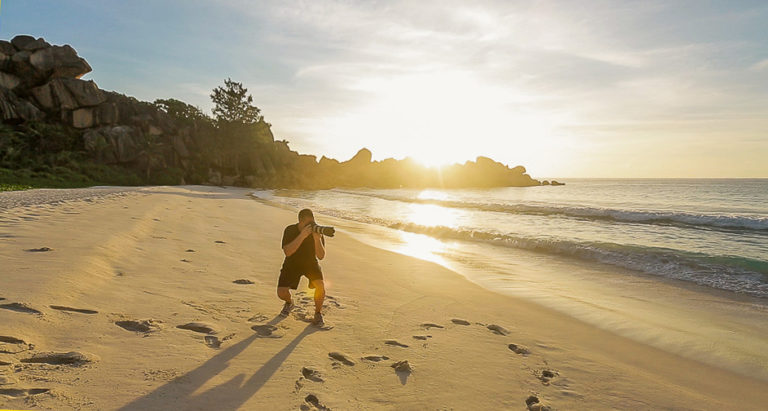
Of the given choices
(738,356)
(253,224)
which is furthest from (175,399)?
(253,224)

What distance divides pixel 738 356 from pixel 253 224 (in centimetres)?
1286

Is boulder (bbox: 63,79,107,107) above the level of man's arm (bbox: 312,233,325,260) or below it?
above

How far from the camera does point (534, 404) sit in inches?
118

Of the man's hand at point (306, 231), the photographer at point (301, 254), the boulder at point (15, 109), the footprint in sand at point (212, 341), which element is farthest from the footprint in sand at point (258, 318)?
the boulder at point (15, 109)

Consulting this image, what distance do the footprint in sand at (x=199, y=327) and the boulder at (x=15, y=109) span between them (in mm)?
57874

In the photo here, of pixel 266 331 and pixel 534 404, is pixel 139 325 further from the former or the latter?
pixel 534 404

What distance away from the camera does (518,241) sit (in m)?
13.6

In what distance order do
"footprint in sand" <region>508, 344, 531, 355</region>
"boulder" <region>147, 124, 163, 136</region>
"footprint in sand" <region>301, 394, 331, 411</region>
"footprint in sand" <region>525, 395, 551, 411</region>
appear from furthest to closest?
1. "boulder" <region>147, 124, 163, 136</region>
2. "footprint in sand" <region>508, 344, 531, 355</region>
3. "footprint in sand" <region>525, 395, 551, 411</region>
4. "footprint in sand" <region>301, 394, 331, 411</region>

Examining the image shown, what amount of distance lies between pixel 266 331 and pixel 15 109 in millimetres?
59256

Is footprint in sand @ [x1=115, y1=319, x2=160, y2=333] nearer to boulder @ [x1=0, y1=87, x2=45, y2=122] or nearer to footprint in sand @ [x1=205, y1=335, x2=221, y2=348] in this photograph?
footprint in sand @ [x1=205, y1=335, x2=221, y2=348]

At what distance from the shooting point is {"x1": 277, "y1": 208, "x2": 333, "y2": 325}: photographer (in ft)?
16.0

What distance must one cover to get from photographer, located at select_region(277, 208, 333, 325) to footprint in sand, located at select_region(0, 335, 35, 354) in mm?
2433

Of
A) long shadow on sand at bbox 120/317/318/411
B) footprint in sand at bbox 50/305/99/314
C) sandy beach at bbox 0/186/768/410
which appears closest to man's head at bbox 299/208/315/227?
sandy beach at bbox 0/186/768/410

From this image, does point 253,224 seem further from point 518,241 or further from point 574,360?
point 574,360
